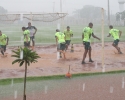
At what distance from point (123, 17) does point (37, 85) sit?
38783 mm

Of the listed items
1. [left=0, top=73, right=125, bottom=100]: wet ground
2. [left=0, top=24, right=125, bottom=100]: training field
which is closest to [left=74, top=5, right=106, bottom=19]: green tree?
[left=0, top=24, right=125, bottom=100]: training field

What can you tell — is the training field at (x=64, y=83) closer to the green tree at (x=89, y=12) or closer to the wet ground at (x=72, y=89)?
the wet ground at (x=72, y=89)

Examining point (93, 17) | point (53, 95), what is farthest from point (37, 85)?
point (93, 17)

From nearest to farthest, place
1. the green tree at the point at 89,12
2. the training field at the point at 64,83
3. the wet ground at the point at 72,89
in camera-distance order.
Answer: the wet ground at the point at 72,89
the training field at the point at 64,83
the green tree at the point at 89,12

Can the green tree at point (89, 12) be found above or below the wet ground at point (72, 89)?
above

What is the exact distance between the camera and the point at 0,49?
47.8 feet

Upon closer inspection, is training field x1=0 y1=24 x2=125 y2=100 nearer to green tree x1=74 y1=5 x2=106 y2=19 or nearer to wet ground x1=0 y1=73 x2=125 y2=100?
wet ground x1=0 y1=73 x2=125 y2=100

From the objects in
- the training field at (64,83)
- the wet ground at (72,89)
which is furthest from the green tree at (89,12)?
the wet ground at (72,89)

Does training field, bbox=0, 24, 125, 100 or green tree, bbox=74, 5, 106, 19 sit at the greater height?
green tree, bbox=74, 5, 106, 19

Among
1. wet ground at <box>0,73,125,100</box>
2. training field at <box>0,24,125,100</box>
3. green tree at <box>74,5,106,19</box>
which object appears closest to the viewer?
wet ground at <box>0,73,125,100</box>

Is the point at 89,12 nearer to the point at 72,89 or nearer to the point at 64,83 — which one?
the point at 64,83

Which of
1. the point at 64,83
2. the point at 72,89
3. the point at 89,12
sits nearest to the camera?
the point at 72,89

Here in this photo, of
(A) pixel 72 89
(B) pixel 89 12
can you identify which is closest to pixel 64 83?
(A) pixel 72 89

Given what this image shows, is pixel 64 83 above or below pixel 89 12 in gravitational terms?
below
